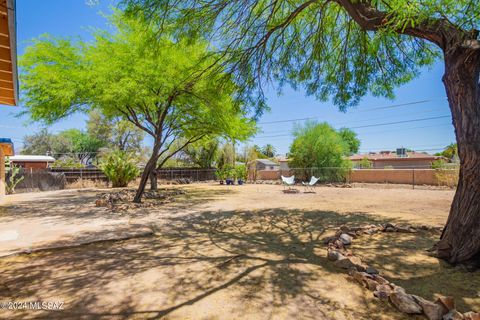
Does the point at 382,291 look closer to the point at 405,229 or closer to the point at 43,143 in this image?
the point at 405,229

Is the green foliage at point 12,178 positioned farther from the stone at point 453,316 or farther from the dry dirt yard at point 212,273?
the stone at point 453,316

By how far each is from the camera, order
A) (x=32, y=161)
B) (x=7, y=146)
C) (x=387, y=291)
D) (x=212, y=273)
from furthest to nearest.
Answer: (x=32, y=161) → (x=7, y=146) → (x=212, y=273) → (x=387, y=291)

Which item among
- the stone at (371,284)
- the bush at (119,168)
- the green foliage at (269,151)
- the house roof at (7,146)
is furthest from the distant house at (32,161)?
the green foliage at (269,151)

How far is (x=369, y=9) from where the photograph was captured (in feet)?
13.4

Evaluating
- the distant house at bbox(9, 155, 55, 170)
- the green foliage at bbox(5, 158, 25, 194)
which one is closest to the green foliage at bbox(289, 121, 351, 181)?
the green foliage at bbox(5, 158, 25, 194)

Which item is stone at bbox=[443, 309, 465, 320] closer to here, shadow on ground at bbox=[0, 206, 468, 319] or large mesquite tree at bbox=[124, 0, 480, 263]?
shadow on ground at bbox=[0, 206, 468, 319]

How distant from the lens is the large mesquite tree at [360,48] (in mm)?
3107

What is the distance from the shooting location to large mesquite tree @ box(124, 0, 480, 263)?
311cm

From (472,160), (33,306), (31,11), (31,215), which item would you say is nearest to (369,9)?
(472,160)

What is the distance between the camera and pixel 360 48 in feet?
19.2

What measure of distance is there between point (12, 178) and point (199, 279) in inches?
612

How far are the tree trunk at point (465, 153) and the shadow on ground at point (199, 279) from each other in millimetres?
375

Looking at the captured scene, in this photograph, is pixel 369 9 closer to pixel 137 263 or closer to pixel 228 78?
pixel 228 78

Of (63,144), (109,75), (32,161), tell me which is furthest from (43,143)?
(109,75)
